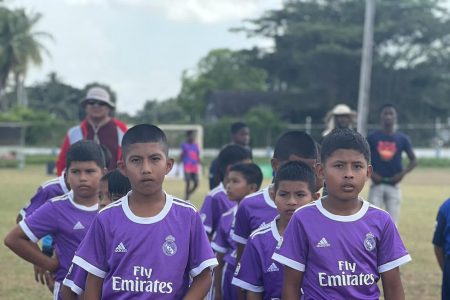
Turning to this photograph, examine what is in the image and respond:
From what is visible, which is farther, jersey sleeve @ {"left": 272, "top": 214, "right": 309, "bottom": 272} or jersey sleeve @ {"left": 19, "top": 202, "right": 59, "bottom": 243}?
jersey sleeve @ {"left": 19, "top": 202, "right": 59, "bottom": 243}

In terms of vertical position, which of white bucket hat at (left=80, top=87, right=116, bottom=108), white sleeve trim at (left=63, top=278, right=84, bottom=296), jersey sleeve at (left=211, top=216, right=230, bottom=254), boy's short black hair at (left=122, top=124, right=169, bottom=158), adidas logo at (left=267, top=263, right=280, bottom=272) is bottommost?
jersey sleeve at (left=211, top=216, right=230, bottom=254)

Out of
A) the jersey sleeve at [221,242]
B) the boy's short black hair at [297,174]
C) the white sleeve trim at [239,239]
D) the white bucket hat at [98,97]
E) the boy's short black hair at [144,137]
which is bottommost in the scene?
the jersey sleeve at [221,242]

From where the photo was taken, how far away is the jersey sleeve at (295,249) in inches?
142

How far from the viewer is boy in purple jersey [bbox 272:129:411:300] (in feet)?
11.7

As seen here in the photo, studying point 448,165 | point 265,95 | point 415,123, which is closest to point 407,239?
point 448,165

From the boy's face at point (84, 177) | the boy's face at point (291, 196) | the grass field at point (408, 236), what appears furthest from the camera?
the grass field at point (408, 236)

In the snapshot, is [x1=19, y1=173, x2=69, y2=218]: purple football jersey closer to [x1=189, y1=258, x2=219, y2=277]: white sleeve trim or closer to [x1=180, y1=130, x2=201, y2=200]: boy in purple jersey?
[x1=189, y1=258, x2=219, y2=277]: white sleeve trim

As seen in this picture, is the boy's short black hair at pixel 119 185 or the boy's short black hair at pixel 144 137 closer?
the boy's short black hair at pixel 144 137

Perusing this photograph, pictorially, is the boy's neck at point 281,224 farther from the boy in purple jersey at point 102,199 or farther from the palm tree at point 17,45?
the palm tree at point 17,45

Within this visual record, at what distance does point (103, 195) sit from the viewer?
472 cm

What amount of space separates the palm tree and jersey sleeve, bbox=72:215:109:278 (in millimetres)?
61741

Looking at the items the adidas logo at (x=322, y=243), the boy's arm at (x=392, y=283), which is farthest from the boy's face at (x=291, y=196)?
the boy's arm at (x=392, y=283)

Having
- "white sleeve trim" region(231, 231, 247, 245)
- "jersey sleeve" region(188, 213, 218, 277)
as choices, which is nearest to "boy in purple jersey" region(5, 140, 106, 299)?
"white sleeve trim" region(231, 231, 247, 245)

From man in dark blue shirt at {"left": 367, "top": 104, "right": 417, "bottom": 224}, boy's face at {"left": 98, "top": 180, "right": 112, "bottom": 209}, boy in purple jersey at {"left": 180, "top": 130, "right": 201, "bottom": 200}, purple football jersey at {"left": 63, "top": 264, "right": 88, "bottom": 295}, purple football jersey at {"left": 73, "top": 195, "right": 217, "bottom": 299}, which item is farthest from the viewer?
boy in purple jersey at {"left": 180, "top": 130, "right": 201, "bottom": 200}
